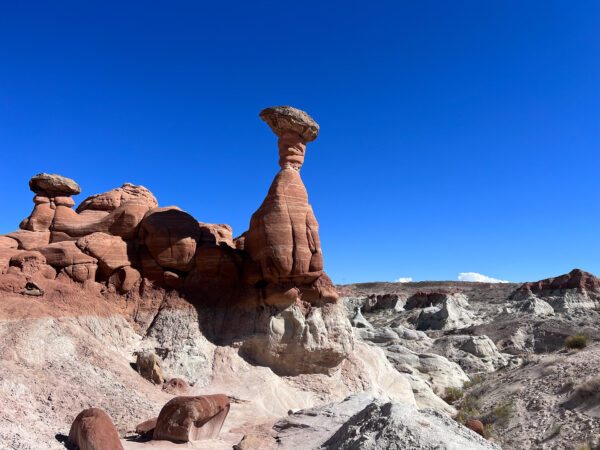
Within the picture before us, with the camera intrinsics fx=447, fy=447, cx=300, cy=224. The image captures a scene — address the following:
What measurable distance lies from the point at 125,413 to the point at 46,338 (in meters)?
2.96

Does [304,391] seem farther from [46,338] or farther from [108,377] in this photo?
[46,338]


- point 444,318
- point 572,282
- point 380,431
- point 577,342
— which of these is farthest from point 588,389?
point 572,282

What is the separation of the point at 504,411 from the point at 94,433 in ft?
43.0

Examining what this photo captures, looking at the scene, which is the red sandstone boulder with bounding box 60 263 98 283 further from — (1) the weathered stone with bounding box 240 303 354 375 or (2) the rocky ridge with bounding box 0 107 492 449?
(1) the weathered stone with bounding box 240 303 354 375

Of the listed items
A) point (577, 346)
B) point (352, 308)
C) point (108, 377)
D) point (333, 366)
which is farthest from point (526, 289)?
point (108, 377)

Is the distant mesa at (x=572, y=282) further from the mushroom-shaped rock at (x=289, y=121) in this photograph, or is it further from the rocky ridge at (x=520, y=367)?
the mushroom-shaped rock at (x=289, y=121)

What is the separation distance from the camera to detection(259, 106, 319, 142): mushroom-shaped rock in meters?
16.5

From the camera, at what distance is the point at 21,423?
26.1ft

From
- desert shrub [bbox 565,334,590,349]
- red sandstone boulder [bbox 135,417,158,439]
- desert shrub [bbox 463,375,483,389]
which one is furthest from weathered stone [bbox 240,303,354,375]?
desert shrub [bbox 565,334,590,349]

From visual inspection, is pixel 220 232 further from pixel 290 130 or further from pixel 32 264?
pixel 32 264

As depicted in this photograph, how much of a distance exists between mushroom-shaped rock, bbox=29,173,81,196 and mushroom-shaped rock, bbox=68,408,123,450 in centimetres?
1223

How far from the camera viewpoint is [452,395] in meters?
19.5

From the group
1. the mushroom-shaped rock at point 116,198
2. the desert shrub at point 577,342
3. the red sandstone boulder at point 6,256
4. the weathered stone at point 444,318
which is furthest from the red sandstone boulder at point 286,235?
the weathered stone at point 444,318

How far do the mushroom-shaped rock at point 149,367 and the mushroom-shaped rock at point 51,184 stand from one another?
8.80 meters
